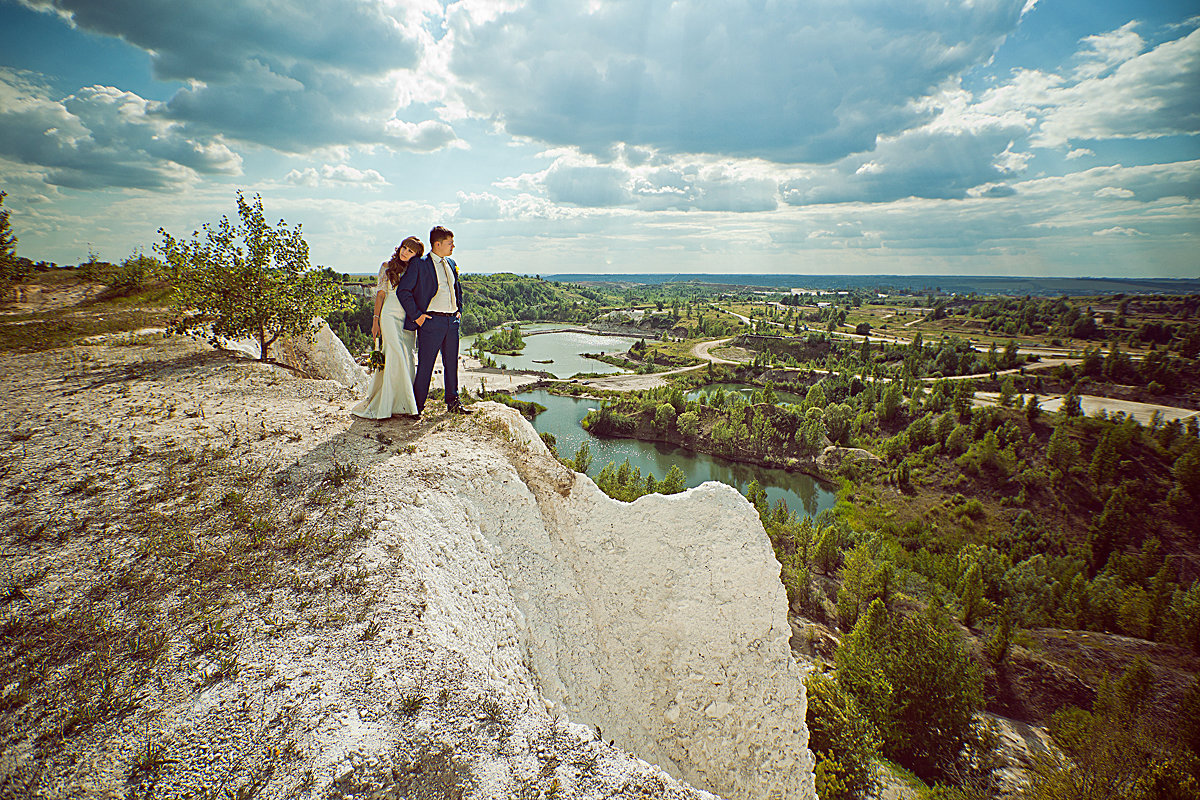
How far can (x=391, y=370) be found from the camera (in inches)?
A: 446

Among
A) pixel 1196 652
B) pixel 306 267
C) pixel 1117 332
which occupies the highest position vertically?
pixel 306 267

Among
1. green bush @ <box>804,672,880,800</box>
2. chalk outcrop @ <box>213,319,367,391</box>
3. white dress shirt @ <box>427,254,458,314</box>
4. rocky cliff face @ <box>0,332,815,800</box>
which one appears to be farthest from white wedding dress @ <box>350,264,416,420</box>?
green bush @ <box>804,672,880,800</box>

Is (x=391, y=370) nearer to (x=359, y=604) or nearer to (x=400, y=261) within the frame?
(x=400, y=261)

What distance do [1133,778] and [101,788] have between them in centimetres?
3021

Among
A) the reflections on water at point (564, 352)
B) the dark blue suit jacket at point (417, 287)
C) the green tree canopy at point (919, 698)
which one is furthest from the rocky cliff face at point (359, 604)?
the reflections on water at point (564, 352)

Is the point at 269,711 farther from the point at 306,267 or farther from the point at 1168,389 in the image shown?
the point at 1168,389

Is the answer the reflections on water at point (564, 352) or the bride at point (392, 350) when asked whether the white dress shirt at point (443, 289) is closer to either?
the bride at point (392, 350)

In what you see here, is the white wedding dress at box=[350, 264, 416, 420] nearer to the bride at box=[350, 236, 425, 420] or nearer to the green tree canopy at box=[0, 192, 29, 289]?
the bride at box=[350, 236, 425, 420]

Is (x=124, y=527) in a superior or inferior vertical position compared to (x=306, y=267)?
inferior

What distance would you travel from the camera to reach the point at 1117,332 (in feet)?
439

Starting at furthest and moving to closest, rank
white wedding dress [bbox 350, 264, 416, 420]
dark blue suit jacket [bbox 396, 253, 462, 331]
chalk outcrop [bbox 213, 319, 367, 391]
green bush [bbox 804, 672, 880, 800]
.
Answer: chalk outcrop [bbox 213, 319, 367, 391]
green bush [bbox 804, 672, 880, 800]
white wedding dress [bbox 350, 264, 416, 420]
dark blue suit jacket [bbox 396, 253, 462, 331]

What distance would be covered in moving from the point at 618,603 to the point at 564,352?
149440 millimetres

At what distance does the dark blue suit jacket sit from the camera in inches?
421

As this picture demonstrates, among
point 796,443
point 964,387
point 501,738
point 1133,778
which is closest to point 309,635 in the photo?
point 501,738
